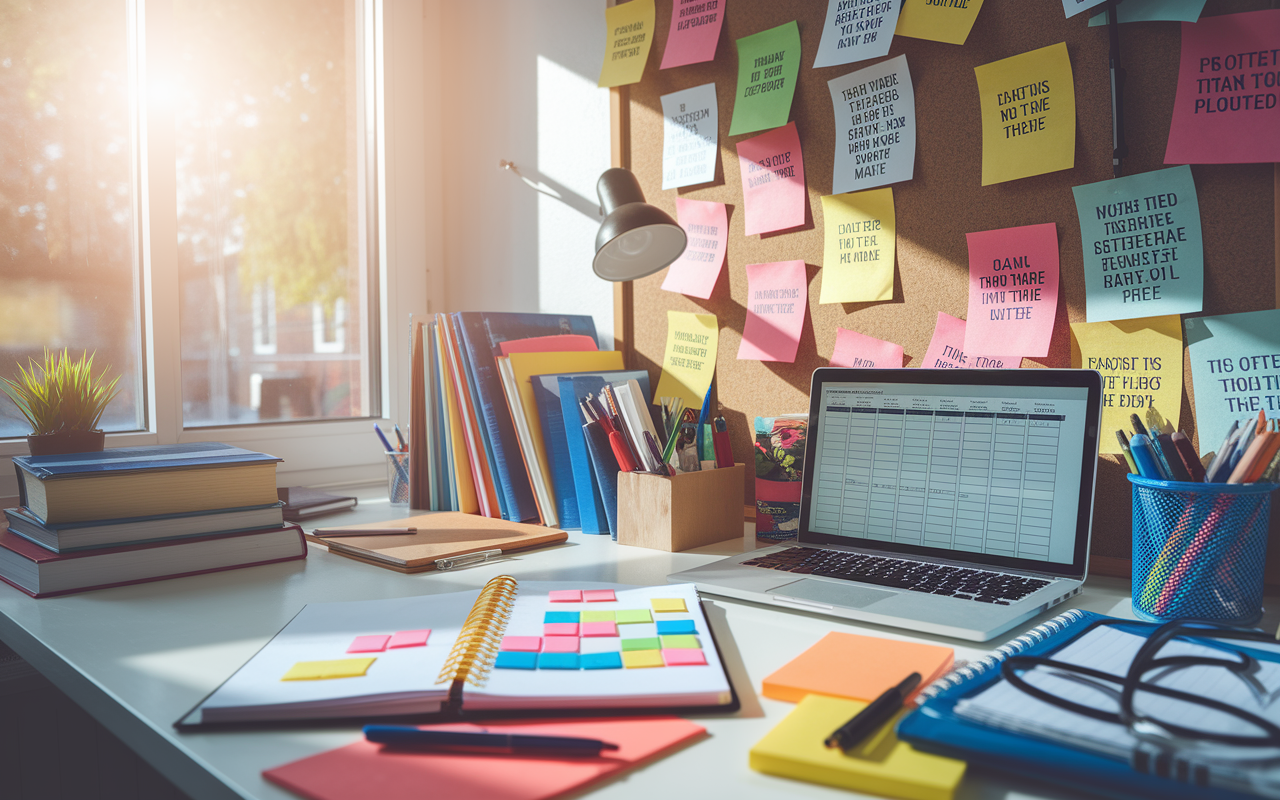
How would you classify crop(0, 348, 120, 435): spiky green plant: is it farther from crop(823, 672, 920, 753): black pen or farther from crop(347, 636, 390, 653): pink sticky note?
crop(823, 672, 920, 753): black pen

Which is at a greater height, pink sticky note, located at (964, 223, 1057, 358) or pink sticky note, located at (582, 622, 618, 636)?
pink sticky note, located at (964, 223, 1057, 358)

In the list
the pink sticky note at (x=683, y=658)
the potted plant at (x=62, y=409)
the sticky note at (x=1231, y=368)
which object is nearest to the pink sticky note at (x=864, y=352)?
the sticky note at (x=1231, y=368)

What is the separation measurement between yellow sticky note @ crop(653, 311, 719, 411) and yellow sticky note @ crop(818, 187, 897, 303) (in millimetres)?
195

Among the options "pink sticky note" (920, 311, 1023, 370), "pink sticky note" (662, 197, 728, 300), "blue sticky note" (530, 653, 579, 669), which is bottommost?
"blue sticky note" (530, 653, 579, 669)

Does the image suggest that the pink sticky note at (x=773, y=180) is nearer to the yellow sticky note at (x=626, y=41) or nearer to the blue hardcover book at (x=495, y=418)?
the yellow sticky note at (x=626, y=41)

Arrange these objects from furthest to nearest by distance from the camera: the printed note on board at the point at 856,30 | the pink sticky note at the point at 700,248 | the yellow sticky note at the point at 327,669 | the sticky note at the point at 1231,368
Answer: the pink sticky note at the point at 700,248, the printed note on board at the point at 856,30, the sticky note at the point at 1231,368, the yellow sticky note at the point at 327,669

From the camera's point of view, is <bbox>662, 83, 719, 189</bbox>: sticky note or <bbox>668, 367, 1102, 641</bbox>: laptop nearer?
<bbox>668, 367, 1102, 641</bbox>: laptop

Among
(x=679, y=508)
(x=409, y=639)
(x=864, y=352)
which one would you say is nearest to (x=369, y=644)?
(x=409, y=639)

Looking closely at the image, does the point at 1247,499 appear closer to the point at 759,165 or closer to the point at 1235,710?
the point at 1235,710

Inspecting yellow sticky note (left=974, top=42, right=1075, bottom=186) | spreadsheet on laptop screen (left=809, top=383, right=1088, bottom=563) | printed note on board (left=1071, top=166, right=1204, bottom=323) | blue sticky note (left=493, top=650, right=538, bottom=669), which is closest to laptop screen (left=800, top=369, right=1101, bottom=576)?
spreadsheet on laptop screen (left=809, top=383, right=1088, bottom=563)

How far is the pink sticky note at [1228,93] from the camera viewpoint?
73 cm

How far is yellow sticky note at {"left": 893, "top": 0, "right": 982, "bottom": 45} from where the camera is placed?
Result: 0.90 meters

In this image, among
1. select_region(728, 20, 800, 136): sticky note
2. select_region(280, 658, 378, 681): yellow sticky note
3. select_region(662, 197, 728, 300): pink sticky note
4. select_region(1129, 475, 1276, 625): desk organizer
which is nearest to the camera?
select_region(280, 658, 378, 681): yellow sticky note

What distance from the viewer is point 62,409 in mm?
1052
